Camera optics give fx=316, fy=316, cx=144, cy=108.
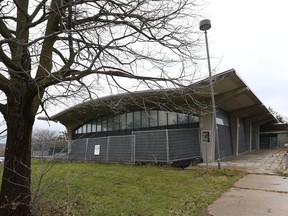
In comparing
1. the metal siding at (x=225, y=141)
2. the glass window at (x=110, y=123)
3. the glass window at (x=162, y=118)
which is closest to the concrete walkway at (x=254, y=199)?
the metal siding at (x=225, y=141)

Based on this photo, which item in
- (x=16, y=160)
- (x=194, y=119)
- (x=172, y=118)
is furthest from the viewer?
(x=172, y=118)

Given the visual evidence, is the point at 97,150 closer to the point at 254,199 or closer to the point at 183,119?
the point at 183,119

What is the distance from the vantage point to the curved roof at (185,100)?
677cm

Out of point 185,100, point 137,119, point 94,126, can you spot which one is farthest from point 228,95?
point 94,126

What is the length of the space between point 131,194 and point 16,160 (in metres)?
3.20

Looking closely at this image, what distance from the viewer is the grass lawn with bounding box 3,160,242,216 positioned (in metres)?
6.68

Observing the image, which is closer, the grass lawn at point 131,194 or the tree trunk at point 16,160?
the tree trunk at point 16,160

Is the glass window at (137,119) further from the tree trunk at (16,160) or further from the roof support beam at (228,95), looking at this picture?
the tree trunk at (16,160)

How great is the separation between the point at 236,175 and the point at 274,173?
1.63 metres

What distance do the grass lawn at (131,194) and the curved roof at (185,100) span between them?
193 cm

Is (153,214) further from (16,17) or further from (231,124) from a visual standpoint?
(231,124)

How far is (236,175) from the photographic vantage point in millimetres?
11656

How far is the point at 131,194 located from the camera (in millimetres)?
8023

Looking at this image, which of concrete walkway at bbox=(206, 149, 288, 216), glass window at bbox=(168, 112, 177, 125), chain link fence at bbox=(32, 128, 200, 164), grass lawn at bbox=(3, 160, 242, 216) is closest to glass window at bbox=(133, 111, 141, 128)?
glass window at bbox=(168, 112, 177, 125)
